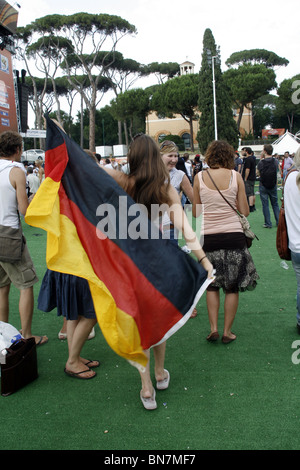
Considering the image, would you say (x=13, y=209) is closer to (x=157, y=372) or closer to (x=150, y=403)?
(x=157, y=372)

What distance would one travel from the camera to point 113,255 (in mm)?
2516

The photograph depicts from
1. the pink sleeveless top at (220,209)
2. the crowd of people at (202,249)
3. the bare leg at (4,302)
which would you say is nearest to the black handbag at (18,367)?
the crowd of people at (202,249)

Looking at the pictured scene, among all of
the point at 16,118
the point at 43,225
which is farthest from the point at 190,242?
the point at 16,118

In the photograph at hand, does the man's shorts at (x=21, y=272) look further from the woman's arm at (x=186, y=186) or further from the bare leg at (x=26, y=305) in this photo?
the woman's arm at (x=186, y=186)

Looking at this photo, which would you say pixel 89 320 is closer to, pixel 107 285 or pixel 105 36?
pixel 107 285

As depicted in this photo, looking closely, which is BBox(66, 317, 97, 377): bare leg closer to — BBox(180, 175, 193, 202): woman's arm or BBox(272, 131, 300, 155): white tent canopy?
BBox(180, 175, 193, 202): woman's arm

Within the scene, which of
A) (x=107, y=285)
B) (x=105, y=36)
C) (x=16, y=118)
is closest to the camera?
(x=107, y=285)

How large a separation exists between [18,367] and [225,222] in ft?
6.42

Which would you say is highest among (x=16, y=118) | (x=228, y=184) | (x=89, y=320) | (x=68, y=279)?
(x=16, y=118)

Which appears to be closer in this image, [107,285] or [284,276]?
[107,285]

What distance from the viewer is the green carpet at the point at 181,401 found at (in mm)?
2379

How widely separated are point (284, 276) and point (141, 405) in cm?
337

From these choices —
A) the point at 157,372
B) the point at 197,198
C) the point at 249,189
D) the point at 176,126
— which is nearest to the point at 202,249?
the point at 197,198

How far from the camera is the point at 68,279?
119 inches
